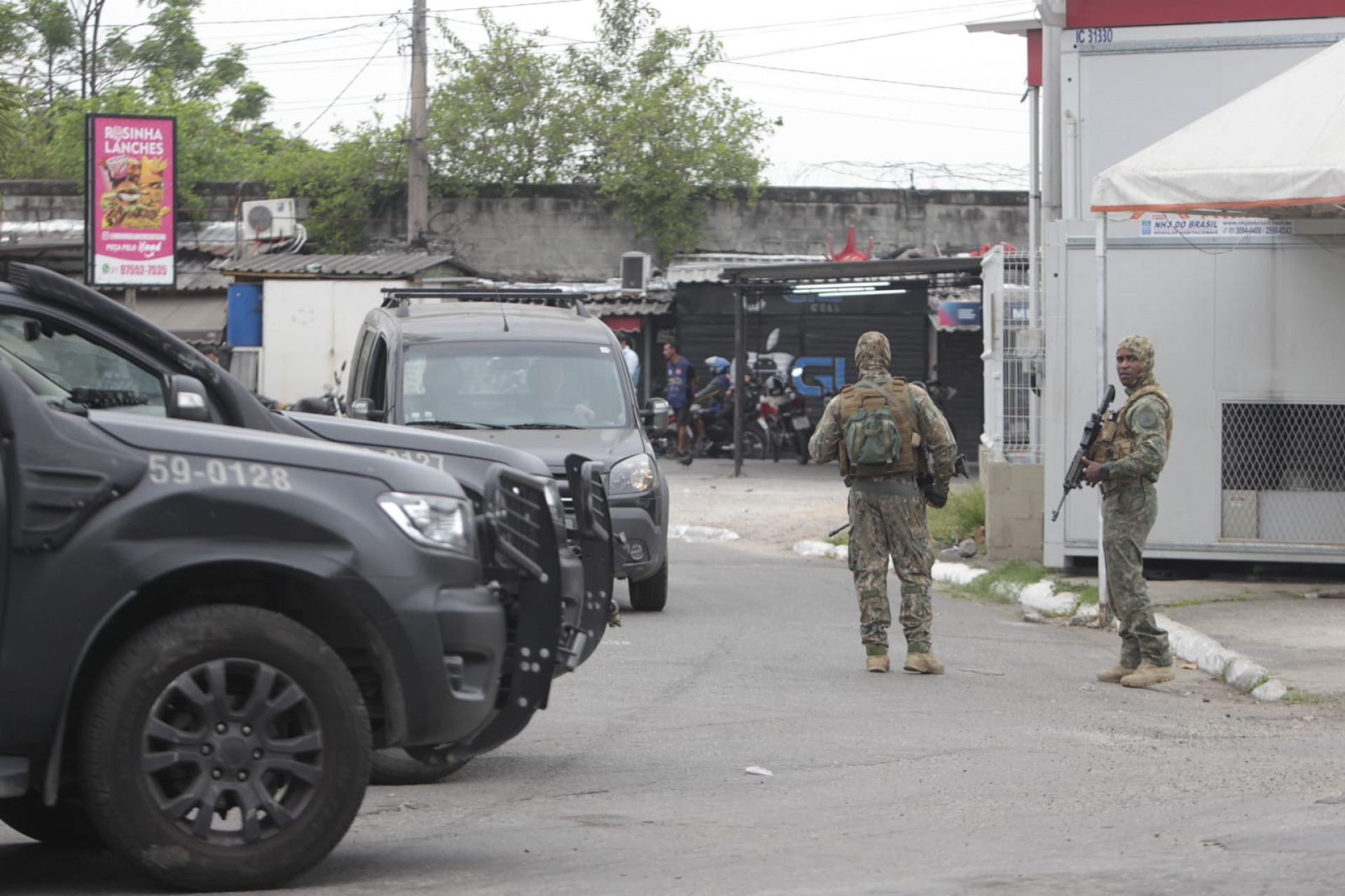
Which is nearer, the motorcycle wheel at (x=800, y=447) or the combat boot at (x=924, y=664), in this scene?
the combat boot at (x=924, y=664)

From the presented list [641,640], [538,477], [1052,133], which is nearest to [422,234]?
[1052,133]

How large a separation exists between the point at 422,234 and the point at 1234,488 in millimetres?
21106

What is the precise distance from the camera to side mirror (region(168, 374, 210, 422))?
5.45m

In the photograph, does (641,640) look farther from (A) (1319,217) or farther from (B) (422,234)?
(B) (422,234)

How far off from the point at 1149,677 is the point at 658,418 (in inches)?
154

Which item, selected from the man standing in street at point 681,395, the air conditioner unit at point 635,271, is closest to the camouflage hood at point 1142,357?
the man standing in street at point 681,395

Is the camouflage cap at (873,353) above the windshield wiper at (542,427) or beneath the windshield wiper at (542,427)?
above

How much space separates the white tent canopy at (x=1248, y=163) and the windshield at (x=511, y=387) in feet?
11.7

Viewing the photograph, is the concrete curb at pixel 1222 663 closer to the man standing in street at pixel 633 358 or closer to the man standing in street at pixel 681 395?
the man standing in street at pixel 633 358

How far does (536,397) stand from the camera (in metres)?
12.1

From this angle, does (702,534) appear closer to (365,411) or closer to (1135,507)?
(365,411)

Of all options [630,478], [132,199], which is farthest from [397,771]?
[132,199]

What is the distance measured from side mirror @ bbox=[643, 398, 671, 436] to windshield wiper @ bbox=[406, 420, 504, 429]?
1059 millimetres

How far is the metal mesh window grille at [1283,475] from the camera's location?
13.3 m
